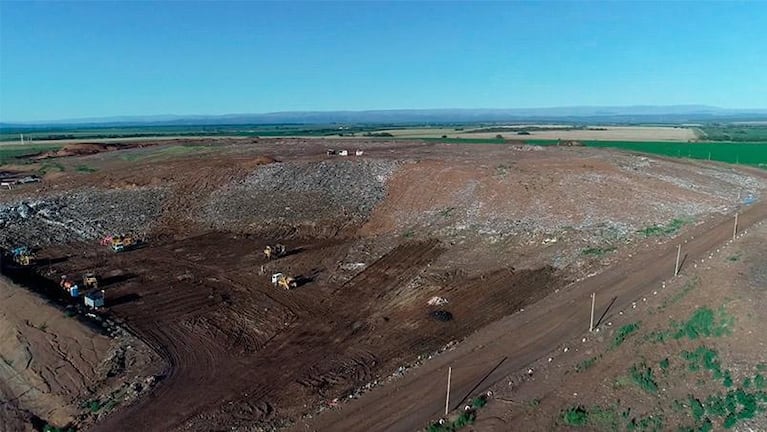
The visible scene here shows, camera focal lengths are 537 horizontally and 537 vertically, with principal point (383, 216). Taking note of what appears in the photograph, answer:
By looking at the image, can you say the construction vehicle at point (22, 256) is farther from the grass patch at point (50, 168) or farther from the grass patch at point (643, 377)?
Result: the grass patch at point (643, 377)

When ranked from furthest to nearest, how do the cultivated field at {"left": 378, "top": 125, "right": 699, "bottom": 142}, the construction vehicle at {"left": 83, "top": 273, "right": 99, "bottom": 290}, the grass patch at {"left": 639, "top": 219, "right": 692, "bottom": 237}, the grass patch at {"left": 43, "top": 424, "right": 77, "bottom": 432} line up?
the cultivated field at {"left": 378, "top": 125, "right": 699, "bottom": 142}
the grass patch at {"left": 639, "top": 219, "right": 692, "bottom": 237}
the construction vehicle at {"left": 83, "top": 273, "right": 99, "bottom": 290}
the grass patch at {"left": 43, "top": 424, "right": 77, "bottom": 432}

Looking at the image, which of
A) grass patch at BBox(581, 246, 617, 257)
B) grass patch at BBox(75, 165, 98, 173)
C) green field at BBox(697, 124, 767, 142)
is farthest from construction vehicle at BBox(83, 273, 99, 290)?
green field at BBox(697, 124, 767, 142)

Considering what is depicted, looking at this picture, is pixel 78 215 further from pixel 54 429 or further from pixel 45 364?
pixel 54 429

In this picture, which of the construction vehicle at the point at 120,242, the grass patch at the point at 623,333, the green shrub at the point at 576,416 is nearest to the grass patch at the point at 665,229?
the grass patch at the point at 623,333

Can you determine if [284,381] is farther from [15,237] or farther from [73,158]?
[73,158]

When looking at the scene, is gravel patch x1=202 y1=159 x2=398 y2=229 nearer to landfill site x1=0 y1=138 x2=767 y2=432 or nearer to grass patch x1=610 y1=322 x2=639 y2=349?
landfill site x1=0 y1=138 x2=767 y2=432

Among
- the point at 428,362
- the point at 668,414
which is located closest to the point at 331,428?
the point at 428,362
